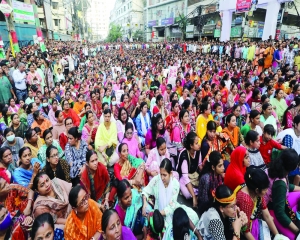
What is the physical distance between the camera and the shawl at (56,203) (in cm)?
223

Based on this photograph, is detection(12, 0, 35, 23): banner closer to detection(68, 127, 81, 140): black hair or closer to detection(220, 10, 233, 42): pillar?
detection(68, 127, 81, 140): black hair

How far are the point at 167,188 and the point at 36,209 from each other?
1.38 meters

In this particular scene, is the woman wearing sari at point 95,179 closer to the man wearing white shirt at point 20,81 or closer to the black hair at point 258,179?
the black hair at point 258,179

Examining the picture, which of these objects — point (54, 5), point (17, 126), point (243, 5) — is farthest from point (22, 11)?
point (54, 5)

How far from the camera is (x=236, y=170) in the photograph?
2.61m

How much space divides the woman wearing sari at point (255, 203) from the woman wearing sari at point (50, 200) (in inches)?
71.9

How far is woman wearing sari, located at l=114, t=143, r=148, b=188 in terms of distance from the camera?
2992 millimetres

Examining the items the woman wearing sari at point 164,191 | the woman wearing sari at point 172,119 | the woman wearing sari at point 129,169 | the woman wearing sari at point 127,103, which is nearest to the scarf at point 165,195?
the woman wearing sari at point 164,191

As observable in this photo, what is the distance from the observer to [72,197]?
201 centimetres

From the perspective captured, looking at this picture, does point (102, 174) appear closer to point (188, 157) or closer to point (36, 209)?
point (36, 209)

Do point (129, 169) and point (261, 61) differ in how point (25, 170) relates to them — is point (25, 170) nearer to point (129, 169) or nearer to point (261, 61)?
point (129, 169)

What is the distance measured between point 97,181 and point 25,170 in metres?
0.94

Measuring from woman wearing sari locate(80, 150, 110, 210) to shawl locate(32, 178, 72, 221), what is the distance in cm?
28

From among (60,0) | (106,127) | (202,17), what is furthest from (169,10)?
(106,127)
